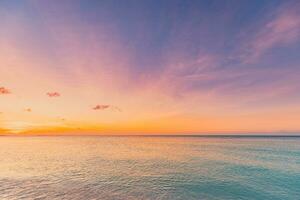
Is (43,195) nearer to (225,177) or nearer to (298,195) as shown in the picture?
(225,177)

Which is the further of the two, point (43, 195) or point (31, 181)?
point (31, 181)

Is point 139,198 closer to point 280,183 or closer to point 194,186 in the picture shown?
point 194,186

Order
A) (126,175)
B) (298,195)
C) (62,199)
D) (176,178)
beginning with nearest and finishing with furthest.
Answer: (62,199), (298,195), (176,178), (126,175)

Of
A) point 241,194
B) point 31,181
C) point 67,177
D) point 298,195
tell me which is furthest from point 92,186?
point 298,195

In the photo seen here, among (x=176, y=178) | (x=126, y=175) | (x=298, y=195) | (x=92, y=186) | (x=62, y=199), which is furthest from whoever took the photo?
(x=126, y=175)

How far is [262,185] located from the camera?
26906 mm

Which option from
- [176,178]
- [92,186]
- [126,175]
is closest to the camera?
[92,186]

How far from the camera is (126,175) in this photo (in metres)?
31.8

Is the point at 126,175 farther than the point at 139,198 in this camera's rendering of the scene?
Yes

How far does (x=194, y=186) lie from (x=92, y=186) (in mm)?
12889

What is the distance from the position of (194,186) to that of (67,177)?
61.8 feet

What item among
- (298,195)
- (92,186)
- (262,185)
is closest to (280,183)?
(262,185)

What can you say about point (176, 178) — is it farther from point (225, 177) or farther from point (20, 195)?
point (20, 195)

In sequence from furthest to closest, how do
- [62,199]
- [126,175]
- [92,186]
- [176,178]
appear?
[126,175], [176,178], [92,186], [62,199]
